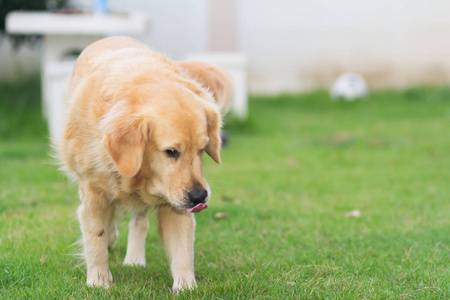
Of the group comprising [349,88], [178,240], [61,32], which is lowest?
[349,88]

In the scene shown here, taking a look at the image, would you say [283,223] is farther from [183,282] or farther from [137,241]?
[183,282]

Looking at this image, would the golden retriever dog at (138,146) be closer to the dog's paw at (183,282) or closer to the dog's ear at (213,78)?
the dog's paw at (183,282)

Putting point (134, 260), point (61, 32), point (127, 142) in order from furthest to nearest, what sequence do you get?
point (61, 32) → point (134, 260) → point (127, 142)

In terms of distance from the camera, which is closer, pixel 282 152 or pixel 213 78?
pixel 213 78

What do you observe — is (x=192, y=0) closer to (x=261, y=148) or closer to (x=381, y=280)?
(x=261, y=148)

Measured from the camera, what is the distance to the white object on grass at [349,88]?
35.4 feet

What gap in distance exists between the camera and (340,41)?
1177 cm

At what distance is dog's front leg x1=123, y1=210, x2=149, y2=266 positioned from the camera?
344 centimetres

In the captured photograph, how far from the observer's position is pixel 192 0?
36.6 ft

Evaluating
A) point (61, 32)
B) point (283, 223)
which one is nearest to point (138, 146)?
point (283, 223)

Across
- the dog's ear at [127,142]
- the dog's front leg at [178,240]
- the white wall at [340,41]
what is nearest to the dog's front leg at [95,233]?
the dog's front leg at [178,240]

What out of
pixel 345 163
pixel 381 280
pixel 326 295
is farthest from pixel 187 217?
pixel 345 163

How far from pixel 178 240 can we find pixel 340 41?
30.8 ft

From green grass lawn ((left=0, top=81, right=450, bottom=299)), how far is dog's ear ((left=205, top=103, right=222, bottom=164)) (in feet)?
0.63
